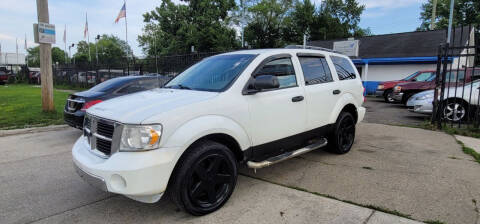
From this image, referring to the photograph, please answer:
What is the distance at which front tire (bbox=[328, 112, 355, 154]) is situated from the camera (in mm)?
4895

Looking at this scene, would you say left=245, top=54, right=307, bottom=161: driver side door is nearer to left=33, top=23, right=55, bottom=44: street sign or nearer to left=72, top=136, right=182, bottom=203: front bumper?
left=72, top=136, right=182, bottom=203: front bumper

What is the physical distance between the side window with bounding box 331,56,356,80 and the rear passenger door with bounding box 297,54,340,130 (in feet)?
1.05

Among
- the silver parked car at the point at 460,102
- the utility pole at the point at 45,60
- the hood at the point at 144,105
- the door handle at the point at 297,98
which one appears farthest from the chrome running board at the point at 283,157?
the utility pole at the point at 45,60

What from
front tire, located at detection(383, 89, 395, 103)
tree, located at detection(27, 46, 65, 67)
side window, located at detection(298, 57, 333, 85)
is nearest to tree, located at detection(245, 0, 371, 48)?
front tire, located at detection(383, 89, 395, 103)

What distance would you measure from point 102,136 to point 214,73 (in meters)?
1.58

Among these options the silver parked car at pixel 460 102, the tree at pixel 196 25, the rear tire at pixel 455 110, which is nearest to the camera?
the silver parked car at pixel 460 102

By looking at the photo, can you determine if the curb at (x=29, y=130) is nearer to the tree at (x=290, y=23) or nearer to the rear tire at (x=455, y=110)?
the rear tire at (x=455, y=110)

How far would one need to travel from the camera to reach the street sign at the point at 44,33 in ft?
27.3

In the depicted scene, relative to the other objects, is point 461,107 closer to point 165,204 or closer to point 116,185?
point 165,204

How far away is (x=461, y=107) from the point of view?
7.91 meters

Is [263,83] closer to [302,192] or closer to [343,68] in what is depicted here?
[302,192]

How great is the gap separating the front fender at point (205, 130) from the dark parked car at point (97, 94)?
3334mm

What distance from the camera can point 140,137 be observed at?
262 cm

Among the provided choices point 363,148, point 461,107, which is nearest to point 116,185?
point 363,148
